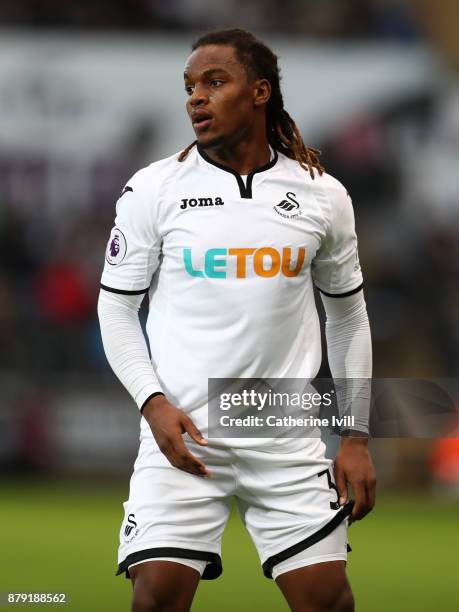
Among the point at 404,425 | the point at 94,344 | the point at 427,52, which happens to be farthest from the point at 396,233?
the point at 404,425

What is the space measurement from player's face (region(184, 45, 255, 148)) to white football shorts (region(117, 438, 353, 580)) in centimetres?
94

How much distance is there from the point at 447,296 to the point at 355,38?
128 inches

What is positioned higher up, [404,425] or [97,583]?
[404,425]

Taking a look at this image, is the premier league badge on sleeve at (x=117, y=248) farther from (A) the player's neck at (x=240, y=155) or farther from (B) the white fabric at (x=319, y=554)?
(B) the white fabric at (x=319, y=554)

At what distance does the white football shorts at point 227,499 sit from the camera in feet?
13.4

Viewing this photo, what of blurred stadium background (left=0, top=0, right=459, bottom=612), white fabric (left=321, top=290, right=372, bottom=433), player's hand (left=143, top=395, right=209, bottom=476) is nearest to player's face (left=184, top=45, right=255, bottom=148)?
A: white fabric (left=321, top=290, right=372, bottom=433)

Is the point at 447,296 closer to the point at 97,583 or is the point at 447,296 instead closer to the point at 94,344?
the point at 94,344

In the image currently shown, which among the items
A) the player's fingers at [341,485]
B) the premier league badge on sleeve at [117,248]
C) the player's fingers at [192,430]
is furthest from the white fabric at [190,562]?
the premier league badge on sleeve at [117,248]

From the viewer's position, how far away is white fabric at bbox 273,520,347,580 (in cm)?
410

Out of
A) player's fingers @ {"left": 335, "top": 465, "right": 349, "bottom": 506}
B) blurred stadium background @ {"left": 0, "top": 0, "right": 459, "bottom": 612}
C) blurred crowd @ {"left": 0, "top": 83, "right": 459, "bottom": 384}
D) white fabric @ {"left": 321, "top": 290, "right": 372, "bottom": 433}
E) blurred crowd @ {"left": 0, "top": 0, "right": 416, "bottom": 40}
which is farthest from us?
blurred crowd @ {"left": 0, "top": 0, "right": 416, "bottom": 40}

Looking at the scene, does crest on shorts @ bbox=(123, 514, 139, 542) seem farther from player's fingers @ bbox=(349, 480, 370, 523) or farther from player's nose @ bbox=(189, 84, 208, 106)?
player's nose @ bbox=(189, 84, 208, 106)

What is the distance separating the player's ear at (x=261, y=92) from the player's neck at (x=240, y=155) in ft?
0.39

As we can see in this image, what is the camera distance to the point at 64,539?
9422mm

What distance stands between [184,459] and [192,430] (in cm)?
9
